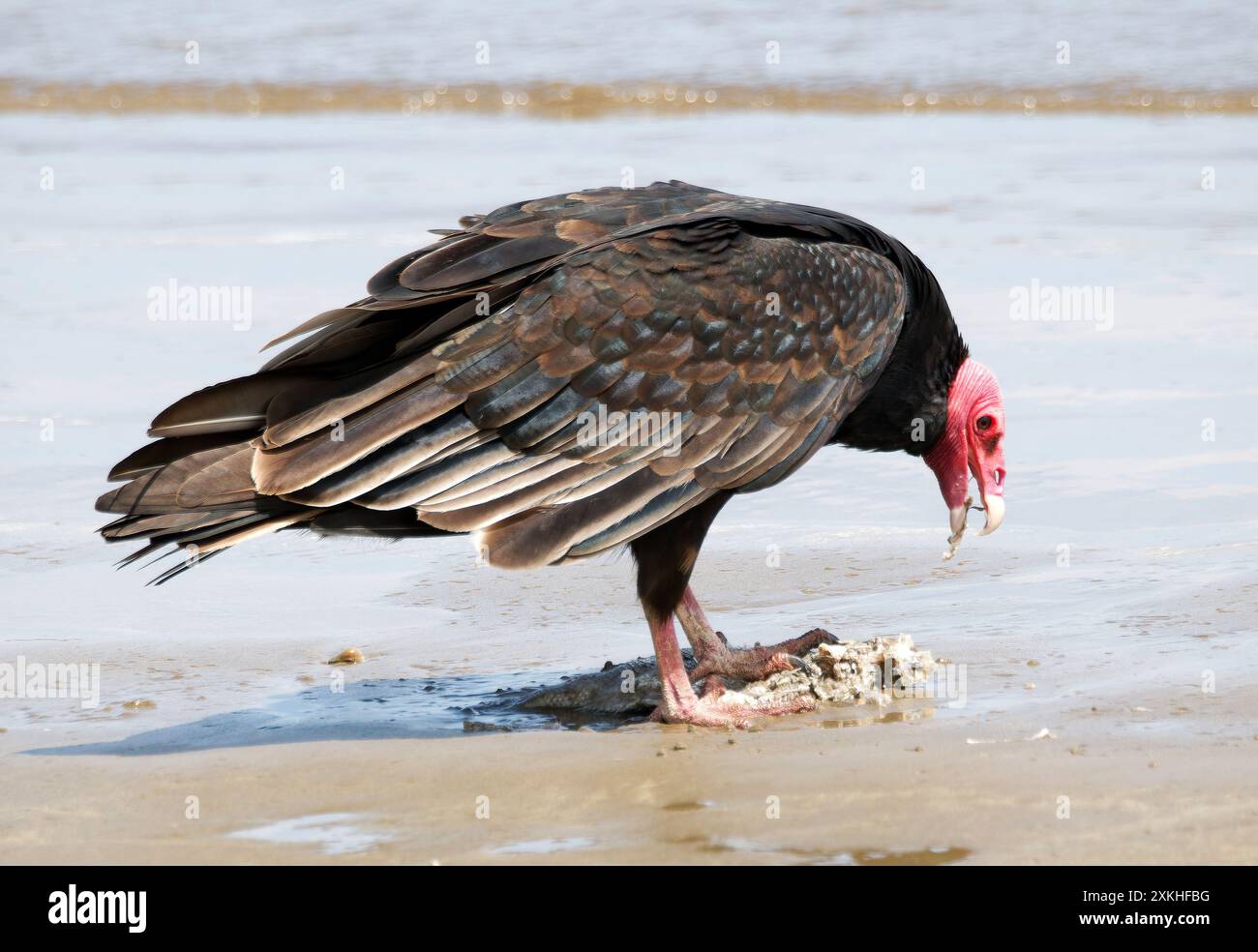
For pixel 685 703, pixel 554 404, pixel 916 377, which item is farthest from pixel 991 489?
pixel 554 404

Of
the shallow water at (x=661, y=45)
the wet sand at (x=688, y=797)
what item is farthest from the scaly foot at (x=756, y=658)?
the shallow water at (x=661, y=45)

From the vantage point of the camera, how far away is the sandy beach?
4016 millimetres

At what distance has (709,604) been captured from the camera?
19.5ft

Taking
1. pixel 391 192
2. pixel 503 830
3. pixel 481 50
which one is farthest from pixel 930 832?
pixel 481 50

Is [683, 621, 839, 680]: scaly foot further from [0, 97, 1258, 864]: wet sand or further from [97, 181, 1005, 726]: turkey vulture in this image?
[0, 97, 1258, 864]: wet sand

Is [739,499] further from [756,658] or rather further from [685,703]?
[685,703]

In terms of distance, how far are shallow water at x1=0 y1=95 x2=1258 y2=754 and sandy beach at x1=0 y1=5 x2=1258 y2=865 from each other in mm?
24

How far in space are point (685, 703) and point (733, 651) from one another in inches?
14.5

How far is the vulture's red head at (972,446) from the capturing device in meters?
5.18

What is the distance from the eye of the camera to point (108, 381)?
8180 mm

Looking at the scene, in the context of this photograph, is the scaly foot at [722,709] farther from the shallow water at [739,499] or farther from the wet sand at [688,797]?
the shallow water at [739,499]

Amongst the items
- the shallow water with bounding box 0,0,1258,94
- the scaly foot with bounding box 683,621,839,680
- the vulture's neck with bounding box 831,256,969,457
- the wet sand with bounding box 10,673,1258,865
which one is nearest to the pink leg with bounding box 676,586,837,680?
the scaly foot with bounding box 683,621,839,680

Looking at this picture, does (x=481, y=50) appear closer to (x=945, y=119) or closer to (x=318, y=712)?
(x=945, y=119)

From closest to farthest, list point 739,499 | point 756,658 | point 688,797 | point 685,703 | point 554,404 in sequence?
point 688,797, point 554,404, point 685,703, point 756,658, point 739,499
